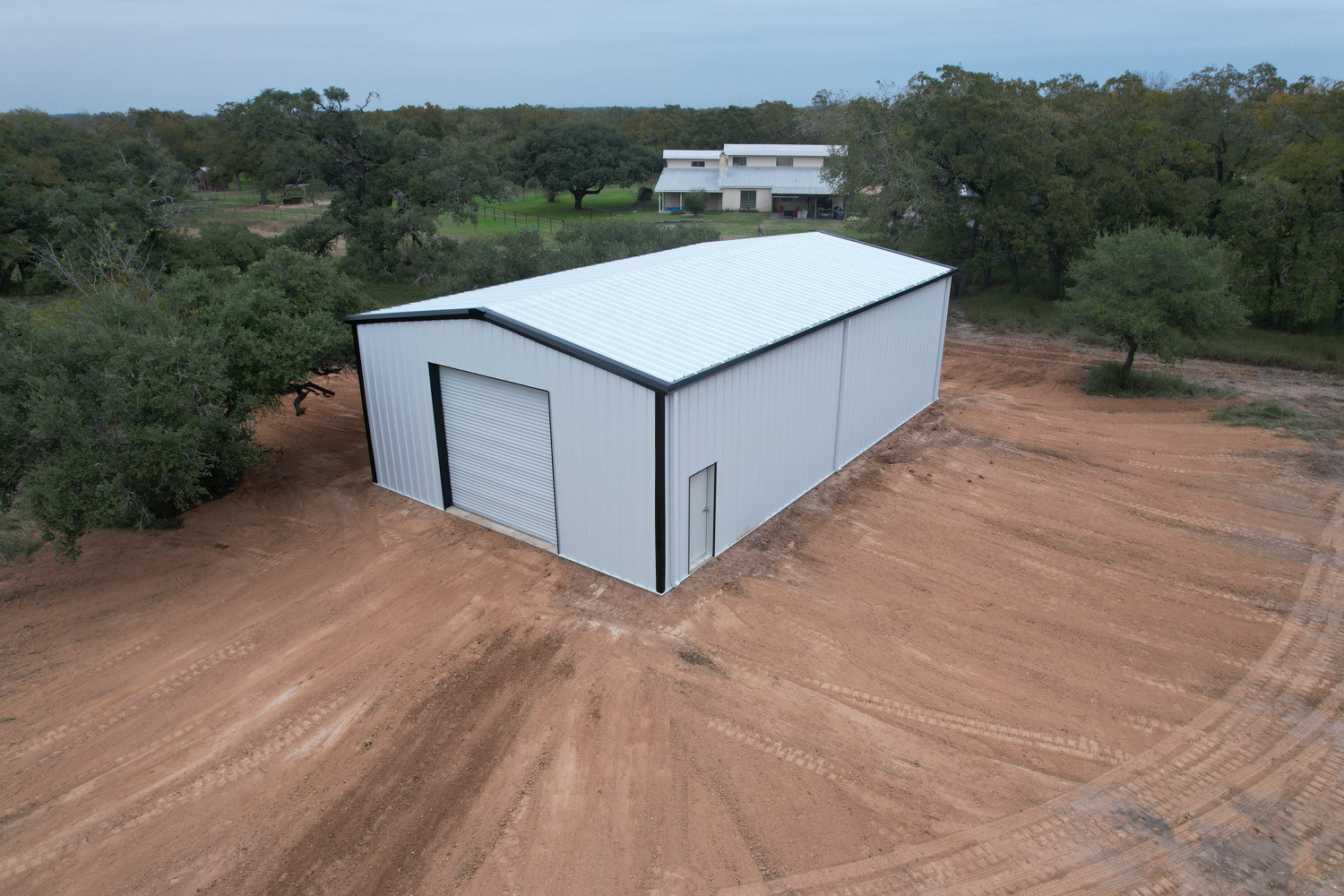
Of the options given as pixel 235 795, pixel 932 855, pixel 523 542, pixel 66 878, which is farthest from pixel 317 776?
pixel 932 855

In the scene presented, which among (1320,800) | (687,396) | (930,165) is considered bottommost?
(1320,800)

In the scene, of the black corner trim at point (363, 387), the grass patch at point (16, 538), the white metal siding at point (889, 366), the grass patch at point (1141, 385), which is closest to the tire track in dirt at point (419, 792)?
the black corner trim at point (363, 387)

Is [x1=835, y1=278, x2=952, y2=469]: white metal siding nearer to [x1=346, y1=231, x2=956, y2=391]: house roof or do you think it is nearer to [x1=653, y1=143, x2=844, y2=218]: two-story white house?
[x1=346, y1=231, x2=956, y2=391]: house roof

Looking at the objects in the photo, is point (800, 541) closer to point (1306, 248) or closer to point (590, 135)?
point (1306, 248)

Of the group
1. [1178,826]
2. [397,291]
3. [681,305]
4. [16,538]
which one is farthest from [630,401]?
[397,291]

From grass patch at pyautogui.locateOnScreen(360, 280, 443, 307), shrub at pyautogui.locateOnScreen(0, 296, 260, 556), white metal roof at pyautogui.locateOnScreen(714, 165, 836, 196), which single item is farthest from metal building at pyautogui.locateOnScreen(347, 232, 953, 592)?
white metal roof at pyautogui.locateOnScreen(714, 165, 836, 196)

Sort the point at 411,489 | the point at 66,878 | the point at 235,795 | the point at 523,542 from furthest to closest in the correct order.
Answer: the point at 411,489 < the point at 523,542 < the point at 235,795 < the point at 66,878

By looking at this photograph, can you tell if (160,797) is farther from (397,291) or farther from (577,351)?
(397,291)
